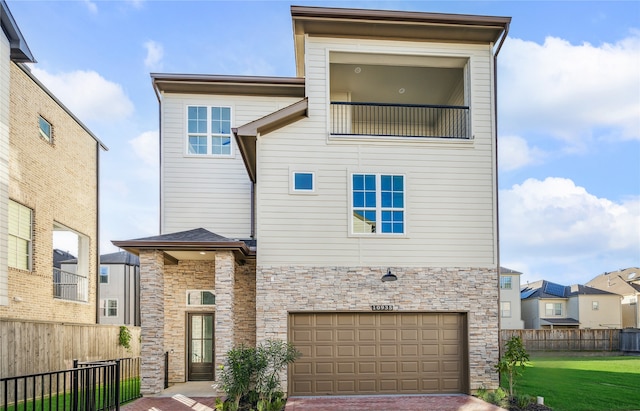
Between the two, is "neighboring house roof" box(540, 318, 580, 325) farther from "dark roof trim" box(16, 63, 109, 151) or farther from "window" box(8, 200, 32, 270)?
"window" box(8, 200, 32, 270)

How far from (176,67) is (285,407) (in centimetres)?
1062

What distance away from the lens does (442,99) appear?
15.5 m

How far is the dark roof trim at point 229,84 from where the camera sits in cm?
Result: 1416

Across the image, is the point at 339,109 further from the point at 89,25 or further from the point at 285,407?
the point at 89,25

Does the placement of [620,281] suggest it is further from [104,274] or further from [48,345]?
[48,345]

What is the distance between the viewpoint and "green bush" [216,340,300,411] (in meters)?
10.0

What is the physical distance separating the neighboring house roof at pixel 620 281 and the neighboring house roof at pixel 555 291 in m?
3.85

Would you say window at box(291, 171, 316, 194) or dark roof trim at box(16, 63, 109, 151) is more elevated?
dark roof trim at box(16, 63, 109, 151)

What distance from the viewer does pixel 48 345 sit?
12711 millimetres

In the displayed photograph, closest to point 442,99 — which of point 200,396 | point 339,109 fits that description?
point 339,109

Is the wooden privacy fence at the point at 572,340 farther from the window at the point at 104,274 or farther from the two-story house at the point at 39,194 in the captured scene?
the two-story house at the point at 39,194

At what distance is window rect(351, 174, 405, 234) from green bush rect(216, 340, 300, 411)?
3.30 meters

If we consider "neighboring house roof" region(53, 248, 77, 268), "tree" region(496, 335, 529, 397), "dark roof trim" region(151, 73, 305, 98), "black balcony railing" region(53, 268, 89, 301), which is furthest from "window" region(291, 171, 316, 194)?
"neighboring house roof" region(53, 248, 77, 268)

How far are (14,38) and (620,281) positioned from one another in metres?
49.1
